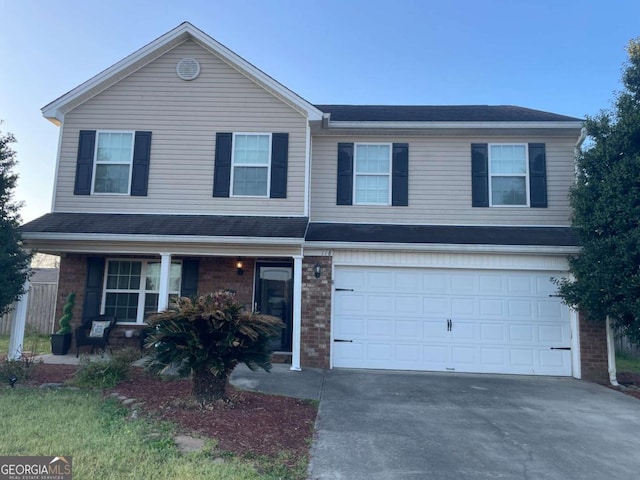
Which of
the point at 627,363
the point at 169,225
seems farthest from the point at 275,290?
the point at 627,363

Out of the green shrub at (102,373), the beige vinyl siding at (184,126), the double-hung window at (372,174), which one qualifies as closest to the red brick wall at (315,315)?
the beige vinyl siding at (184,126)

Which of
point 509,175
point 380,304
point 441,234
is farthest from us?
point 509,175

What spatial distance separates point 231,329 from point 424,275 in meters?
4.82

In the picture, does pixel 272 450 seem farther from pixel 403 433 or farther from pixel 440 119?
pixel 440 119

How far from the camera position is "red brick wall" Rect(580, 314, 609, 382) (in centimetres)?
813

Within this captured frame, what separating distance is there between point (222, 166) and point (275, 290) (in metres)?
3.19

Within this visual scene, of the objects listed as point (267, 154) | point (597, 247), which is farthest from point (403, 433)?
point (267, 154)

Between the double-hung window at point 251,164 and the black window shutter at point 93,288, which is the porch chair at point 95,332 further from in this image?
the double-hung window at point 251,164

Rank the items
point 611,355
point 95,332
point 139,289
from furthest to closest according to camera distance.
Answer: point 139,289
point 95,332
point 611,355

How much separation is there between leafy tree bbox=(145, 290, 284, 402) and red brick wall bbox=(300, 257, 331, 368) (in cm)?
295

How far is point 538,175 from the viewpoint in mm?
9391

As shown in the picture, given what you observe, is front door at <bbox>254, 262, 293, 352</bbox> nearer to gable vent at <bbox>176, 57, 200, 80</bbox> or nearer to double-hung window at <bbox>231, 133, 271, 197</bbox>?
double-hung window at <bbox>231, 133, 271, 197</bbox>

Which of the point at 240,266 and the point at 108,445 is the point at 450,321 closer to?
the point at 240,266

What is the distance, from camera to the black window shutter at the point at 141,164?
Result: 9258 mm
